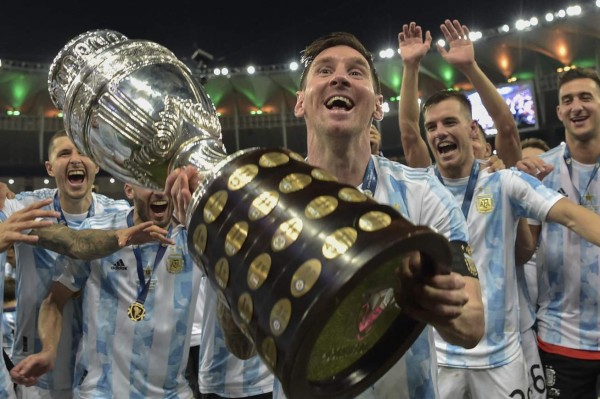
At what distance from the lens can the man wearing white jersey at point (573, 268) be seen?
2.90 metres

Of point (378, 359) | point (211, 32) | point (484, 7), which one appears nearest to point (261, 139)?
point (211, 32)

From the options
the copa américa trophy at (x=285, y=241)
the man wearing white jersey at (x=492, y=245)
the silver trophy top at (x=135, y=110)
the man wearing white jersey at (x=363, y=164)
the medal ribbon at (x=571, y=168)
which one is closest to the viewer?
the copa américa trophy at (x=285, y=241)

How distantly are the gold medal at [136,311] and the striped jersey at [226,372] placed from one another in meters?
0.40

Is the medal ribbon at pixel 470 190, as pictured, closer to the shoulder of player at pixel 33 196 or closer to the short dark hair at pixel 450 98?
the short dark hair at pixel 450 98

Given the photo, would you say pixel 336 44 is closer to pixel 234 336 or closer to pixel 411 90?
pixel 234 336

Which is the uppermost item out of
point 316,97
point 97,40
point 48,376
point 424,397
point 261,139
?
point 261,139

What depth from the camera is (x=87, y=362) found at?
2.64 meters

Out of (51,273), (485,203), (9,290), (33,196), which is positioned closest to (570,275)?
(485,203)

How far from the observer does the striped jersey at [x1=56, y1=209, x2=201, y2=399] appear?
2.54 meters

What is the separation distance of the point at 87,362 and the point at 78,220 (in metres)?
1.07

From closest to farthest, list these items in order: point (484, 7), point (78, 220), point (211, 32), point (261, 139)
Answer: point (78, 220)
point (484, 7)
point (211, 32)
point (261, 139)

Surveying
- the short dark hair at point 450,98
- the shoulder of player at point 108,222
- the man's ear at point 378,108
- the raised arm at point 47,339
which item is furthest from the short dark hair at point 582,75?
the raised arm at point 47,339

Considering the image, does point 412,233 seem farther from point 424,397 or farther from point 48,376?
point 48,376

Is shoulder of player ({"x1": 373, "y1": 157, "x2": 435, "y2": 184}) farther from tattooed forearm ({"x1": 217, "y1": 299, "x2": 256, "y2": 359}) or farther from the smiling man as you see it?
the smiling man
